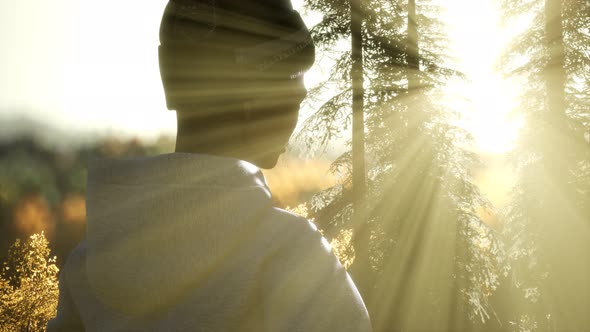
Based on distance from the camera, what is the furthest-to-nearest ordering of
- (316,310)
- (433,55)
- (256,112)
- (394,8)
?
(433,55), (394,8), (256,112), (316,310)

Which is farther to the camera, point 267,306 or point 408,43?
point 408,43

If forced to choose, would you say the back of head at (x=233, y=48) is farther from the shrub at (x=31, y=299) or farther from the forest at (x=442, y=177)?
the shrub at (x=31, y=299)

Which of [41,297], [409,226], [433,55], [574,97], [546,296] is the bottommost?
[41,297]

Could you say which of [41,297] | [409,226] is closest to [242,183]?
[409,226]

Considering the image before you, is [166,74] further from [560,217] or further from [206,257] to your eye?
[560,217]

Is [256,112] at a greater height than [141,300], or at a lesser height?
greater

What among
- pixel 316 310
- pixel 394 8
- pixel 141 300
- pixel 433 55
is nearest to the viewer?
pixel 316 310

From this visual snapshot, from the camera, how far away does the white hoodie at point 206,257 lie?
688 millimetres

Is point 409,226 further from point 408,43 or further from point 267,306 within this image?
point 267,306

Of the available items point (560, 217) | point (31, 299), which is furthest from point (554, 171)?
point (31, 299)

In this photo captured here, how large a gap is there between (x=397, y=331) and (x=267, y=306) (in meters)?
10.1

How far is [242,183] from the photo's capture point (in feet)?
2.51

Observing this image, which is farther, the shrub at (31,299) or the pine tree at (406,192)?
the shrub at (31,299)

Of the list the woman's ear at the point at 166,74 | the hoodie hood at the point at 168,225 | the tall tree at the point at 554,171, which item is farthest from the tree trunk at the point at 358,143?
the hoodie hood at the point at 168,225
